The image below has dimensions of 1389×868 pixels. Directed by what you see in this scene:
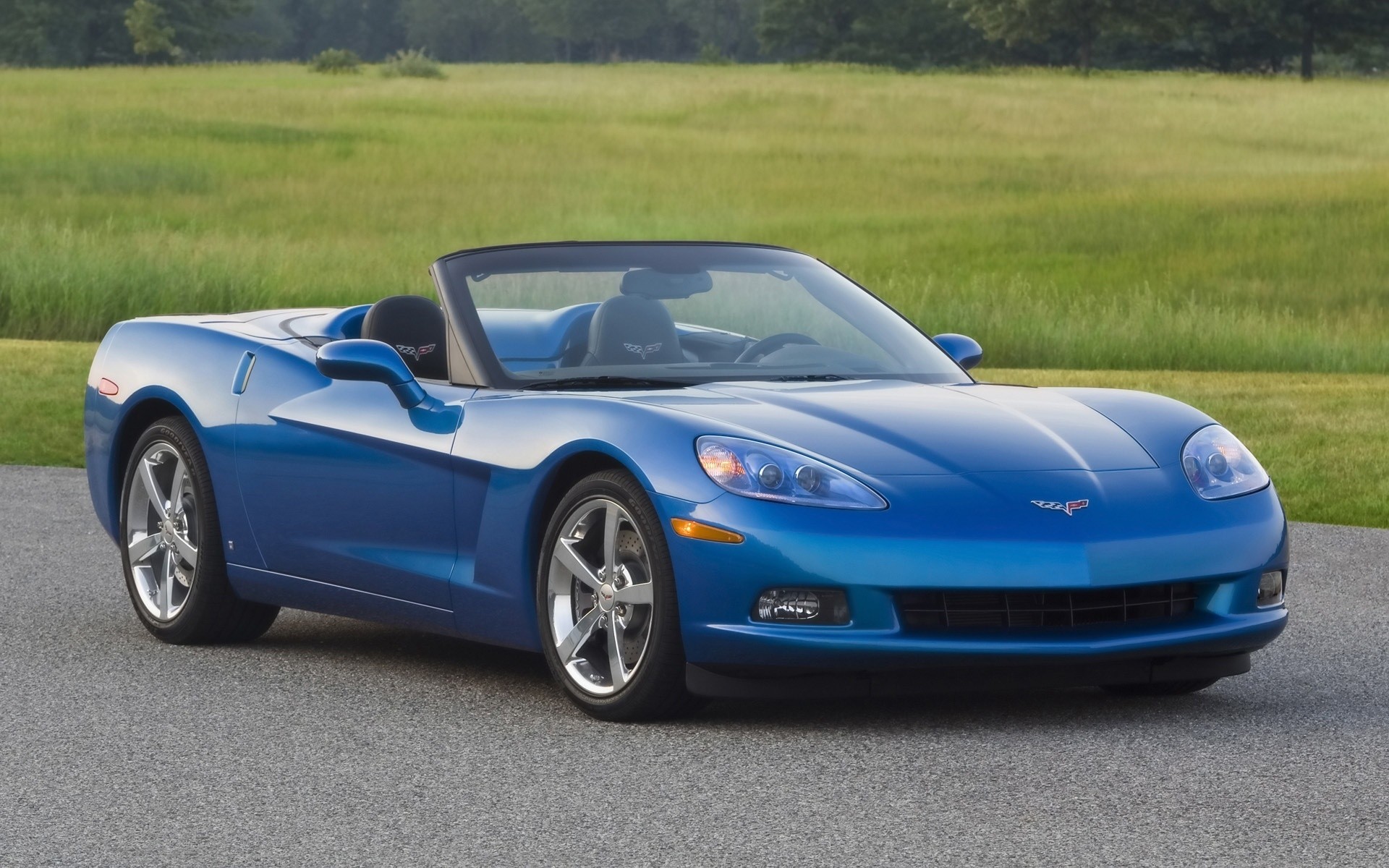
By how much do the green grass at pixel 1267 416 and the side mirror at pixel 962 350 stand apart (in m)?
4.78

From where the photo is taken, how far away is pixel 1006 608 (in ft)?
17.5

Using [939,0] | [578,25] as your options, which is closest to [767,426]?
[939,0]

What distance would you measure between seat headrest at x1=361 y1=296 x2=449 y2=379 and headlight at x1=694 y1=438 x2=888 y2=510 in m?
1.55

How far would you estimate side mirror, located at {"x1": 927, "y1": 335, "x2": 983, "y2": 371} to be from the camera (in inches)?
275

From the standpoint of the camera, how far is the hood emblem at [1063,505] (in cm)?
539

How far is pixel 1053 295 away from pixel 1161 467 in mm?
17535

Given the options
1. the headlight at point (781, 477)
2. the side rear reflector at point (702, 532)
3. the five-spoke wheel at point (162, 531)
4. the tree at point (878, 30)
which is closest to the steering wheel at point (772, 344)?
the headlight at point (781, 477)

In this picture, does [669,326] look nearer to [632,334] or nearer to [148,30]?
[632,334]

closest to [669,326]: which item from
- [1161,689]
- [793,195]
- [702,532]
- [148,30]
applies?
[702,532]

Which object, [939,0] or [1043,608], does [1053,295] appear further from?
[939,0]

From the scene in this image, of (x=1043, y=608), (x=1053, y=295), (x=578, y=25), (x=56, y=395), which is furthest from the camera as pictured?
(x=578, y=25)

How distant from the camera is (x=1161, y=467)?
18.5 ft

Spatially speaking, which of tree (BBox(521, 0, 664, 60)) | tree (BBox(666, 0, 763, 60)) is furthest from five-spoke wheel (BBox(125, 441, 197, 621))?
tree (BBox(521, 0, 664, 60))

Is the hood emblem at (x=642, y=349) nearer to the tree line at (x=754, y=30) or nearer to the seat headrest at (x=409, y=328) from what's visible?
the seat headrest at (x=409, y=328)
